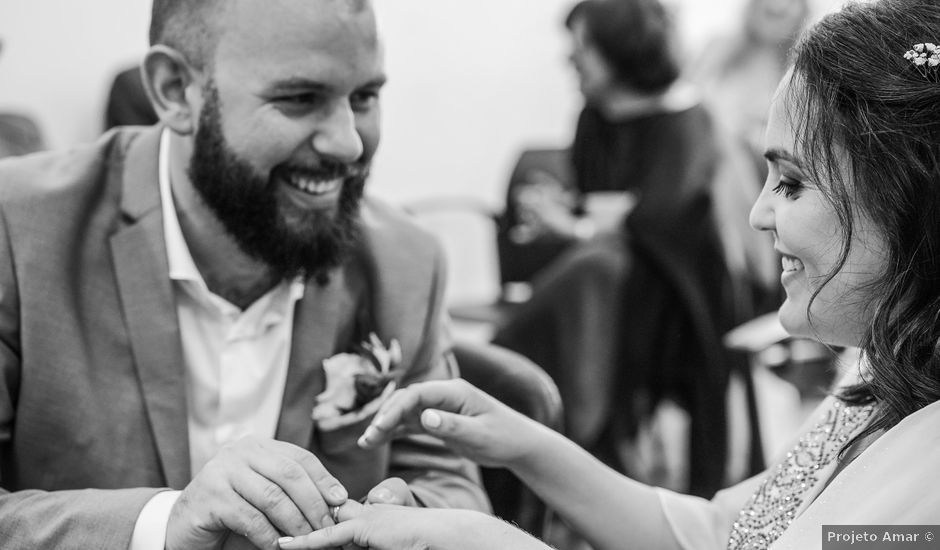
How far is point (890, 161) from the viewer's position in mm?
1235

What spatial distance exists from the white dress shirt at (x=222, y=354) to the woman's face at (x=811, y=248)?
739 millimetres

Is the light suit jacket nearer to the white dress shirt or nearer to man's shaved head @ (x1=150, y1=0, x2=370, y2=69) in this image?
the white dress shirt

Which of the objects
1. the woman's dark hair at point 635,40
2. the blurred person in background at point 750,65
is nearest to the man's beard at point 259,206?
the woman's dark hair at point 635,40

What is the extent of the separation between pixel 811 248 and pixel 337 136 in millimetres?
698

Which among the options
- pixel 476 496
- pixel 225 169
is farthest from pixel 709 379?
pixel 225 169

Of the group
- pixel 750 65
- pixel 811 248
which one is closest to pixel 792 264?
pixel 811 248

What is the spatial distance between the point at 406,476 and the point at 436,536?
0.45m

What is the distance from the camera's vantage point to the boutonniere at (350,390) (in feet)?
5.36

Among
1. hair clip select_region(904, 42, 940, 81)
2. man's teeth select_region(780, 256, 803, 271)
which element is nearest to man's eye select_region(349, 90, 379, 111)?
man's teeth select_region(780, 256, 803, 271)

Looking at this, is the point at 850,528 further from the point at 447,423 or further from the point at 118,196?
the point at 118,196

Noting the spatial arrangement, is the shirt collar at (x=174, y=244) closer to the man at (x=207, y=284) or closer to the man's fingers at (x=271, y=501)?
the man at (x=207, y=284)

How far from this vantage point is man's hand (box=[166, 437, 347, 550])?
128 centimetres

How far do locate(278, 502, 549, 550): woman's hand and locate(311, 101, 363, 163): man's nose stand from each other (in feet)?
1.83

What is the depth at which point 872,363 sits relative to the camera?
128 centimetres
